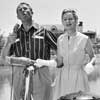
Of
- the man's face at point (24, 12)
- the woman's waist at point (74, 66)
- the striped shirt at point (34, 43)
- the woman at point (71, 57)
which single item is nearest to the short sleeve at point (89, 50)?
the woman at point (71, 57)

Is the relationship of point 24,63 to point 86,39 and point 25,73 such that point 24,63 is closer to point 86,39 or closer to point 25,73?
point 25,73

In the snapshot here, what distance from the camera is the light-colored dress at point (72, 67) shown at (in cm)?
253

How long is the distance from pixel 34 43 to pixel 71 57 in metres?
0.33

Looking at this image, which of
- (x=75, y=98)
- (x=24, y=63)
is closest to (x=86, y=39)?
(x=24, y=63)

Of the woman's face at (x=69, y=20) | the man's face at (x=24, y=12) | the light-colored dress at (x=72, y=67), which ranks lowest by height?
the light-colored dress at (x=72, y=67)

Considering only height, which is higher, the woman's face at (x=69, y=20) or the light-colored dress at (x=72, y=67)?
the woman's face at (x=69, y=20)

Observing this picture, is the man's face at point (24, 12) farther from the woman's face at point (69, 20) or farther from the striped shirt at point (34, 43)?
the woman's face at point (69, 20)

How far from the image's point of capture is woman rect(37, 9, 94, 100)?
8.29 feet

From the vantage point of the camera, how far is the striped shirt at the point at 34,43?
2.59 m

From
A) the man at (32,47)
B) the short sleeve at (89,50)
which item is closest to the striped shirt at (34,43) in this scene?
the man at (32,47)

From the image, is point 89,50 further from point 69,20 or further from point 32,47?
point 32,47

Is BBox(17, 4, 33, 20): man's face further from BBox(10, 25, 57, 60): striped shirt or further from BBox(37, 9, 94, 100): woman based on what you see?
BBox(37, 9, 94, 100): woman

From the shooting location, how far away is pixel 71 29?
2.55 meters

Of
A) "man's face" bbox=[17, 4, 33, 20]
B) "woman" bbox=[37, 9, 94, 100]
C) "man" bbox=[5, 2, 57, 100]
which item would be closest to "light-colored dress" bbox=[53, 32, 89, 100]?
"woman" bbox=[37, 9, 94, 100]
